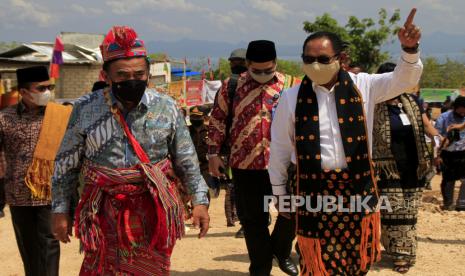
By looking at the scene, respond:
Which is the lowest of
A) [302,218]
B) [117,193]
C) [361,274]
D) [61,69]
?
[361,274]

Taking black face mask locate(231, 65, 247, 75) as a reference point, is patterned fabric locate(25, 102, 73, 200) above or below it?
below

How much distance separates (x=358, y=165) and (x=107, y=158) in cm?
155

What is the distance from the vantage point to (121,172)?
3381mm

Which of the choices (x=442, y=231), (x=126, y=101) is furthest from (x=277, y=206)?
(x=442, y=231)

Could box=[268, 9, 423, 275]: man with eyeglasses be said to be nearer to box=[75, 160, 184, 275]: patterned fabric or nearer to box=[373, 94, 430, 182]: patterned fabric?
box=[75, 160, 184, 275]: patterned fabric

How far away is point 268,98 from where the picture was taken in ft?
16.6

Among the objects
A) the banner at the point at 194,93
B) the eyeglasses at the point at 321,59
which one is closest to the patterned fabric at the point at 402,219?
the eyeglasses at the point at 321,59

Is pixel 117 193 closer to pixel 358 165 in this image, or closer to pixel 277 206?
pixel 277 206

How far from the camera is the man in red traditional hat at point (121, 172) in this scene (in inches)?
134

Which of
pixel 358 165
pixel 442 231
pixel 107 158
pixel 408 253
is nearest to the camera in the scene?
pixel 107 158

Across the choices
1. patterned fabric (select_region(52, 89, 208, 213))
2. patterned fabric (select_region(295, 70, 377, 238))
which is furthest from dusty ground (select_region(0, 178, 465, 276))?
patterned fabric (select_region(52, 89, 208, 213))

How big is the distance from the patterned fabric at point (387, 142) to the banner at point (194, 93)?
12.9m

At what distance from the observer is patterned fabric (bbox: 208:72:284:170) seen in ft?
16.5

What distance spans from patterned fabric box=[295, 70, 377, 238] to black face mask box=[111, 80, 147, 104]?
106cm
